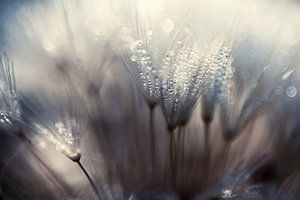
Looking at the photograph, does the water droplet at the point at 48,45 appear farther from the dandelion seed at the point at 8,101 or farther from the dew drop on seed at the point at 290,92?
the dew drop on seed at the point at 290,92

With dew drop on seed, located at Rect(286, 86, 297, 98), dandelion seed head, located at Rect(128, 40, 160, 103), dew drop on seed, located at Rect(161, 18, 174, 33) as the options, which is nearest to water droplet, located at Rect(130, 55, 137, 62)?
dandelion seed head, located at Rect(128, 40, 160, 103)

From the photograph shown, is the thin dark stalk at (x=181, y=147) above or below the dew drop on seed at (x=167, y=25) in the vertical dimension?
below

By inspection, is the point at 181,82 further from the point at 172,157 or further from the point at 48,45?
the point at 48,45

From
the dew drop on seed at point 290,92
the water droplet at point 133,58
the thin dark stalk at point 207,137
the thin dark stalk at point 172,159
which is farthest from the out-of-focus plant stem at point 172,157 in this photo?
the dew drop on seed at point 290,92

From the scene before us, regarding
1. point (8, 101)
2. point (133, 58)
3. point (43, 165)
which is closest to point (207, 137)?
point (133, 58)

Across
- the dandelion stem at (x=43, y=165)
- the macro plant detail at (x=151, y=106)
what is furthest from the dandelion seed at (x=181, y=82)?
the dandelion stem at (x=43, y=165)

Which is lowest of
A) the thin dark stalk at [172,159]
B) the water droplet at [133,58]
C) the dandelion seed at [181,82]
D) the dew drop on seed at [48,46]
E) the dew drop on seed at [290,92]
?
the thin dark stalk at [172,159]

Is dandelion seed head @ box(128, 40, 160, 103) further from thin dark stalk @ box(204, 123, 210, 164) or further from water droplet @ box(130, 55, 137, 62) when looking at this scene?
thin dark stalk @ box(204, 123, 210, 164)

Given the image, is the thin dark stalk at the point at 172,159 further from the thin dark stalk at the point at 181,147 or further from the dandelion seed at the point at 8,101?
the dandelion seed at the point at 8,101
